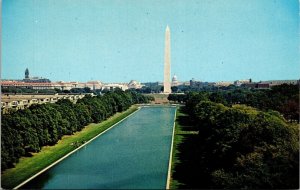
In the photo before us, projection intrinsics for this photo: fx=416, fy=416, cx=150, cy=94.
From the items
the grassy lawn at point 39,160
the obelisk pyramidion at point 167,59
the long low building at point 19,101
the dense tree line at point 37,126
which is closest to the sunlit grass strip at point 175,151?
the grassy lawn at point 39,160

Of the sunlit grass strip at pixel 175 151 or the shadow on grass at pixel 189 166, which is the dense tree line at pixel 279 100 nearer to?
the shadow on grass at pixel 189 166

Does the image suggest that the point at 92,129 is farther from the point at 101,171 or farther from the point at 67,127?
the point at 101,171

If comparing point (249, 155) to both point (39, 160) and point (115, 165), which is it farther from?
point (39, 160)

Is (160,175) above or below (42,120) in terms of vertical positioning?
below

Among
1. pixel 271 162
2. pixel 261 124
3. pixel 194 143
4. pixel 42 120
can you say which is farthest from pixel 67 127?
pixel 271 162

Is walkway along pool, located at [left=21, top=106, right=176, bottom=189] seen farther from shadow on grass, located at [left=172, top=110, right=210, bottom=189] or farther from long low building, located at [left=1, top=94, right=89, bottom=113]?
long low building, located at [left=1, top=94, right=89, bottom=113]

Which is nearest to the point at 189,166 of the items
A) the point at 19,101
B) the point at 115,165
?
the point at 115,165

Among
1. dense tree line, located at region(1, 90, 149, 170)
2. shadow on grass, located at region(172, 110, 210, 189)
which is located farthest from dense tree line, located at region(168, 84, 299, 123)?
dense tree line, located at region(1, 90, 149, 170)
